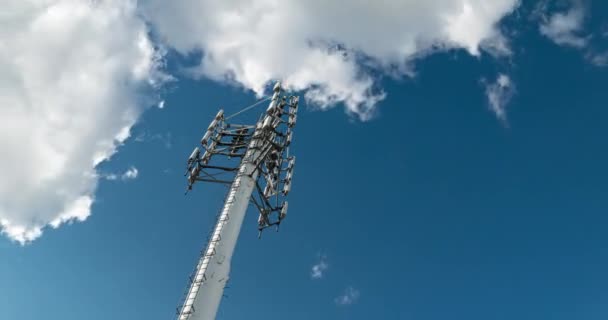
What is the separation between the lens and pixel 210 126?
35125 mm

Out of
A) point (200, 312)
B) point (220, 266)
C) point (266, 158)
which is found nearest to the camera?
point (200, 312)

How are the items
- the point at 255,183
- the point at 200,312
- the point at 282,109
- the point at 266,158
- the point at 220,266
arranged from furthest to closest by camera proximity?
the point at 282,109, the point at 266,158, the point at 255,183, the point at 220,266, the point at 200,312

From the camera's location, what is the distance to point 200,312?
22.5 meters

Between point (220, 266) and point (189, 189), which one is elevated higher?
point (189, 189)

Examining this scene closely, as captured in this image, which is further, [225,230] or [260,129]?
[260,129]

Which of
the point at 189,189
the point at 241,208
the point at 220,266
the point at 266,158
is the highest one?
the point at 266,158

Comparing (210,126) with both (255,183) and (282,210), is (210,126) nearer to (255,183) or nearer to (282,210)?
(255,183)

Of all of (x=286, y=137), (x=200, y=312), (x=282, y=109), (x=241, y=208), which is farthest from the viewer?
(x=282, y=109)

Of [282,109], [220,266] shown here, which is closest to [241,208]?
[220,266]

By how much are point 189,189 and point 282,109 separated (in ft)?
38.7

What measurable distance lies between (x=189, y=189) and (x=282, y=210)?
25.2 ft

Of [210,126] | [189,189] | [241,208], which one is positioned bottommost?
[241,208]

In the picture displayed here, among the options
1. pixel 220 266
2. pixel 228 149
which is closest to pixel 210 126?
pixel 228 149

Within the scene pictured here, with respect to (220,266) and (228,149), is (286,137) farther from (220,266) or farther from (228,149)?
(220,266)
